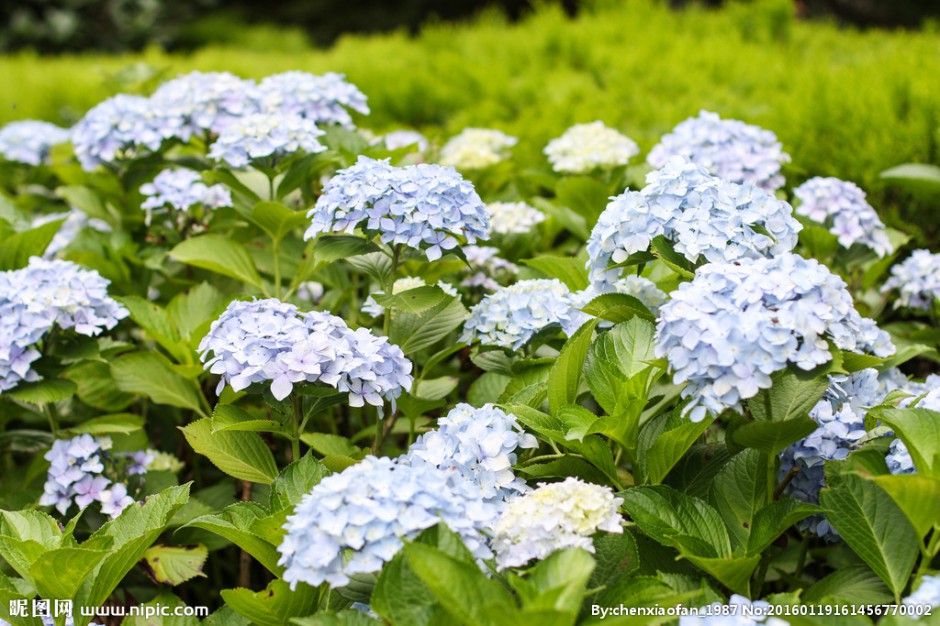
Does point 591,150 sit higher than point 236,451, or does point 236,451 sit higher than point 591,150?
point 591,150

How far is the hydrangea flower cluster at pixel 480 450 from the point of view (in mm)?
1546

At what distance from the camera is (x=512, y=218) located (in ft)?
8.36

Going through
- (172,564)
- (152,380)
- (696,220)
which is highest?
(696,220)

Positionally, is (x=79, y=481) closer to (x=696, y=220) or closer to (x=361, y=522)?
(x=361, y=522)

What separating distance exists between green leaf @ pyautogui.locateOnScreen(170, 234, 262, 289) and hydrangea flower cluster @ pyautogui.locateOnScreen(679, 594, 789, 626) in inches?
52.5

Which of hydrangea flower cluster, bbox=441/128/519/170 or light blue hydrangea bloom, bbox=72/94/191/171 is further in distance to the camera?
hydrangea flower cluster, bbox=441/128/519/170

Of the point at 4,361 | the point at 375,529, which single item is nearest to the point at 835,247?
the point at 375,529

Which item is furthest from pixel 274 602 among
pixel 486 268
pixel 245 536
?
pixel 486 268

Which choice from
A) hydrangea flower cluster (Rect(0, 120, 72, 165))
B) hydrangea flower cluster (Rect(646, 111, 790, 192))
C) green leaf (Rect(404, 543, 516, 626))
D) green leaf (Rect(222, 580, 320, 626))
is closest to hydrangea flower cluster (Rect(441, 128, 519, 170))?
hydrangea flower cluster (Rect(646, 111, 790, 192))

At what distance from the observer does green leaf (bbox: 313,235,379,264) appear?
1.81 meters

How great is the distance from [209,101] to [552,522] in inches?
68.3

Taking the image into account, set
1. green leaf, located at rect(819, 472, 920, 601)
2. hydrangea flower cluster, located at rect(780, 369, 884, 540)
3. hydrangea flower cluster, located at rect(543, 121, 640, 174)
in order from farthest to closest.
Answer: hydrangea flower cluster, located at rect(543, 121, 640, 174)
hydrangea flower cluster, located at rect(780, 369, 884, 540)
green leaf, located at rect(819, 472, 920, 601)

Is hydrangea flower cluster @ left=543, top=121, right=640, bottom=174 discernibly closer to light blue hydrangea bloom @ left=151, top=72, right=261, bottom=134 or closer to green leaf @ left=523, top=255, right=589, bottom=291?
green leaf @ left=523, top=255, right=589, bottom=291

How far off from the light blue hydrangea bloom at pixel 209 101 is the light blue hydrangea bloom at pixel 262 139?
379 mm
